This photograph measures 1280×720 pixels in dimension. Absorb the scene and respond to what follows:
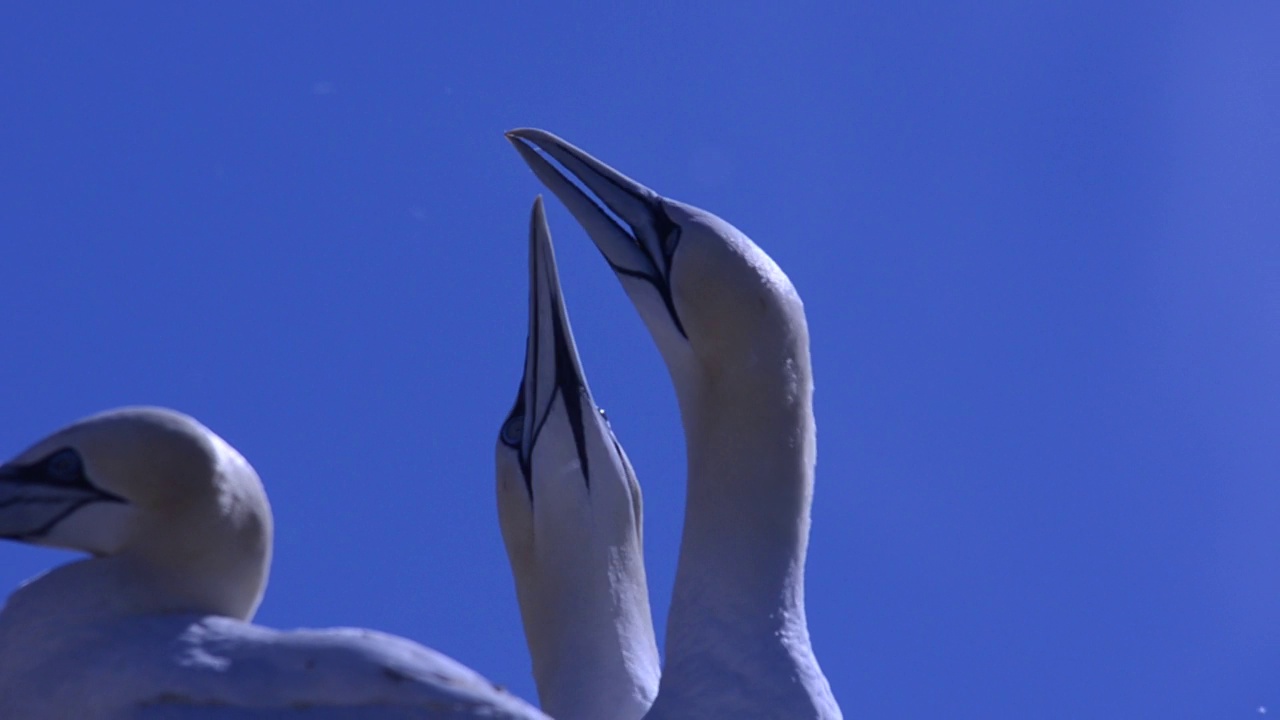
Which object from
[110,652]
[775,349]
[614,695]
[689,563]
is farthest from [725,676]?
[110,652]

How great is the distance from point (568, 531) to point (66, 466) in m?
3.74

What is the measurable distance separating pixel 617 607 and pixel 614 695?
458 mm

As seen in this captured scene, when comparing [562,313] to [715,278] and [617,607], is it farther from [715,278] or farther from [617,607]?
[715,278]

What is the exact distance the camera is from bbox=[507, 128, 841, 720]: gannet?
5.66 m

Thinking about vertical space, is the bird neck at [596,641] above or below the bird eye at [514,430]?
below

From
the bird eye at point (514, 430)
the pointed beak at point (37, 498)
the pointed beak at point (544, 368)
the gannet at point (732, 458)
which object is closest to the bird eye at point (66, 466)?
the pointed beak at point (37, 498)

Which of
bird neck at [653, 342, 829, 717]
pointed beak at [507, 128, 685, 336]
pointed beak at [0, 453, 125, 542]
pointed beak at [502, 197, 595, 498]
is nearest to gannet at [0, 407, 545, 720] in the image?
pointed beak at [0, 453, 125, 542]

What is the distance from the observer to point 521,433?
27.4 ft

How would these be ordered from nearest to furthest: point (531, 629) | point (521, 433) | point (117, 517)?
point (117, 517), point (531, 629), point (521, 433)

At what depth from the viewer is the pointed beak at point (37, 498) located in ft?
13.9

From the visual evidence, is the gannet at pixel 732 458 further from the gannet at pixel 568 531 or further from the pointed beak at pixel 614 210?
the gannet at pixel 568 531

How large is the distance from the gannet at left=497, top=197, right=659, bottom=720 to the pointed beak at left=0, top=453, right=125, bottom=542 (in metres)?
3.16

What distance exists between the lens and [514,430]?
8.40m

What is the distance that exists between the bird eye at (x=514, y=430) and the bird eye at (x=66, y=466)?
13.5 feet
